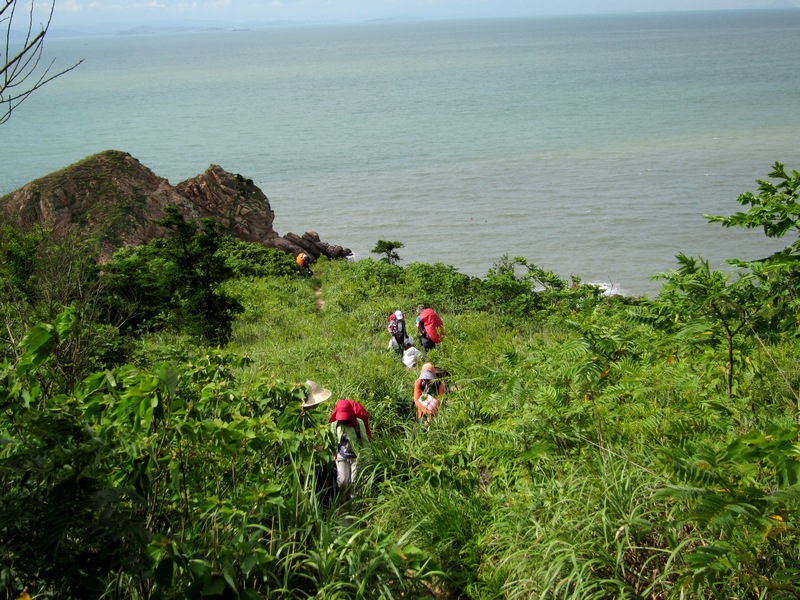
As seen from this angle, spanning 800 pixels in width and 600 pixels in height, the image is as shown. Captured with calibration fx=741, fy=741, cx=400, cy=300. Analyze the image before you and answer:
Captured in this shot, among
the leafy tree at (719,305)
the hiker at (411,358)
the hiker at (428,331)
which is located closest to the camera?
the leafy tree at (719,305)

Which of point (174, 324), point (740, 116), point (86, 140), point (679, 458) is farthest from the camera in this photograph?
point (86, 140)

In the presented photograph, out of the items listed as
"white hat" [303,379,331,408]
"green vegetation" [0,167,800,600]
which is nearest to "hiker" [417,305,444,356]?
"green vegetation" [0,167,800,600]

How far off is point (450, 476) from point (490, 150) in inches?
1814

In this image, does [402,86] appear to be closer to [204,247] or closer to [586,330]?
[204,247]

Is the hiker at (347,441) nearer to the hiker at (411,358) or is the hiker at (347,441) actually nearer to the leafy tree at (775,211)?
the leafy tree at (775,211)

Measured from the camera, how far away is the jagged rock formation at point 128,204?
921 inches

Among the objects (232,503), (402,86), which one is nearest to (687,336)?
(232,503)

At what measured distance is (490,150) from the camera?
163 feet

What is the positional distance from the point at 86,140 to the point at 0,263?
54419mm

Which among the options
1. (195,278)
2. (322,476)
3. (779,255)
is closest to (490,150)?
(195,278)

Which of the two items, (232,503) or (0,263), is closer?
(232,503)

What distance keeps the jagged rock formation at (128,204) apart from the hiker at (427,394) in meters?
16.4

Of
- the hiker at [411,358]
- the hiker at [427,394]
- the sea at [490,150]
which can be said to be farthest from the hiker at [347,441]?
the sea at [490,150]

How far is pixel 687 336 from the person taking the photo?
5.84 m
